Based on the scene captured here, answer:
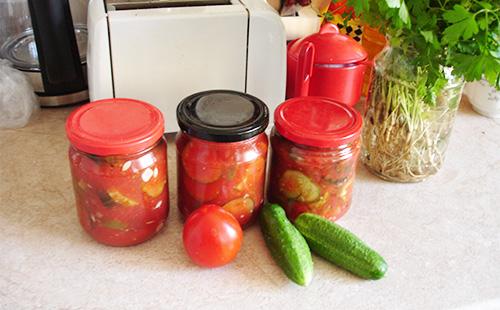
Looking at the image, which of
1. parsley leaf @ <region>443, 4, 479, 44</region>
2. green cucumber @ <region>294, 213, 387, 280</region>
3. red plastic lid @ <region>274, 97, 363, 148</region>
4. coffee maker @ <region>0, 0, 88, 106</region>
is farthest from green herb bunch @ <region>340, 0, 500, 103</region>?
coffee maker @ <region>0, 0, 88, 106</region>

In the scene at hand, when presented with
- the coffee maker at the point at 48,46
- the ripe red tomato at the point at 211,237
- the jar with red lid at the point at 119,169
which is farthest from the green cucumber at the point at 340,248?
the coffee maker at the point at 48,46

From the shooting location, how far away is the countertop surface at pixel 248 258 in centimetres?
70

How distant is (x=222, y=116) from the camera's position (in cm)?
75

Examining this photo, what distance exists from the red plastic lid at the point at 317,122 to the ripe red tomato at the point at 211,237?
5.8 inches

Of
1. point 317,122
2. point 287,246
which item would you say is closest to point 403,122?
point 317,122

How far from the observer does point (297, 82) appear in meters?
0.96

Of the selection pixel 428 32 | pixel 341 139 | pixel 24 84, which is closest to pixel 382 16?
pixel 428 32

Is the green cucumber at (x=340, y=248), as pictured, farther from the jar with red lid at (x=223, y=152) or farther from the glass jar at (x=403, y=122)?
the glass jar at (x=403, y=122)

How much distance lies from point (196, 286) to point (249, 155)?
0.19 meters

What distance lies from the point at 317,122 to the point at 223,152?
0.47ft

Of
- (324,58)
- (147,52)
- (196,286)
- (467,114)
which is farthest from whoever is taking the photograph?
(467,114)

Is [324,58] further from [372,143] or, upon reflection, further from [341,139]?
[341,139]

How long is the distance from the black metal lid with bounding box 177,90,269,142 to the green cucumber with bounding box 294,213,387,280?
0.15 meters

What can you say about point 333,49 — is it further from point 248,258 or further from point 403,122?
point 248,258
